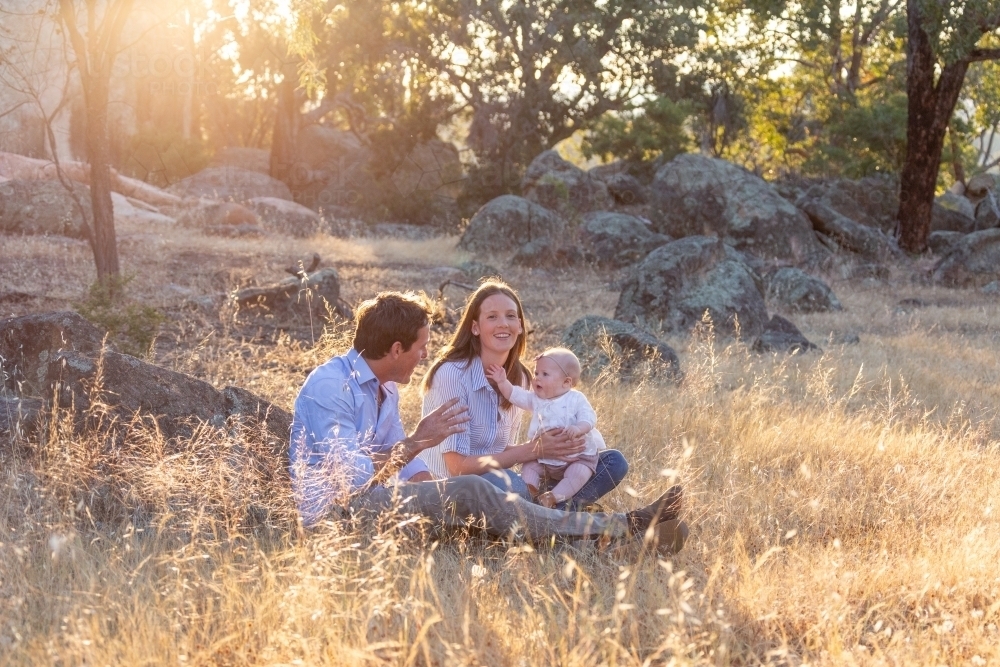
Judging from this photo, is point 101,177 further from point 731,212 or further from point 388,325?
point 731,212

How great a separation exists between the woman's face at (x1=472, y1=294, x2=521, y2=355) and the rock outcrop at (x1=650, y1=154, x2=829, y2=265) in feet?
45.5

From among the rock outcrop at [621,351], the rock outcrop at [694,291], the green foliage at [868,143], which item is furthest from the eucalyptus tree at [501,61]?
the rock outcrop at [621,351]

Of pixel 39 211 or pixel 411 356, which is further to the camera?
pixel 39 211

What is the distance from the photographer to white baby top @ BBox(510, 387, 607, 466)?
5.24m

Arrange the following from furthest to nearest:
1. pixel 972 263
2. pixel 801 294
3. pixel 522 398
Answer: pixel 972 263
pixel 801 294
pixel 522 398

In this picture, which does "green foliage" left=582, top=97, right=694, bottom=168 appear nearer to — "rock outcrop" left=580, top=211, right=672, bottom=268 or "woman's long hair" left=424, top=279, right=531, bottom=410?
"rock outcrop" left=580, top=211, right=672, bottom=268

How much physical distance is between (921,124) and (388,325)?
59.6 ft

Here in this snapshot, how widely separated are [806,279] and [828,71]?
2316cm

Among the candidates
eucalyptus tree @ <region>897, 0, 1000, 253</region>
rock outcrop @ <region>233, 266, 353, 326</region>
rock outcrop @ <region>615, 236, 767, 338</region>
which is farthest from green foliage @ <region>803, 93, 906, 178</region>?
rock outcrop @ <region>233, 266, 353, 326</region>

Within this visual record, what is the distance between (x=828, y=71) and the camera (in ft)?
117

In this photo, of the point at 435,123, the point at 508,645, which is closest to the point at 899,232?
the point at 435,123

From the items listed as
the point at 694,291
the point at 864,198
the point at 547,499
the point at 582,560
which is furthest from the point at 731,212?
the point at 582,560

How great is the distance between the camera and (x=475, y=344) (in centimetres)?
554

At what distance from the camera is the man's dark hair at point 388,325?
482 centimetres
